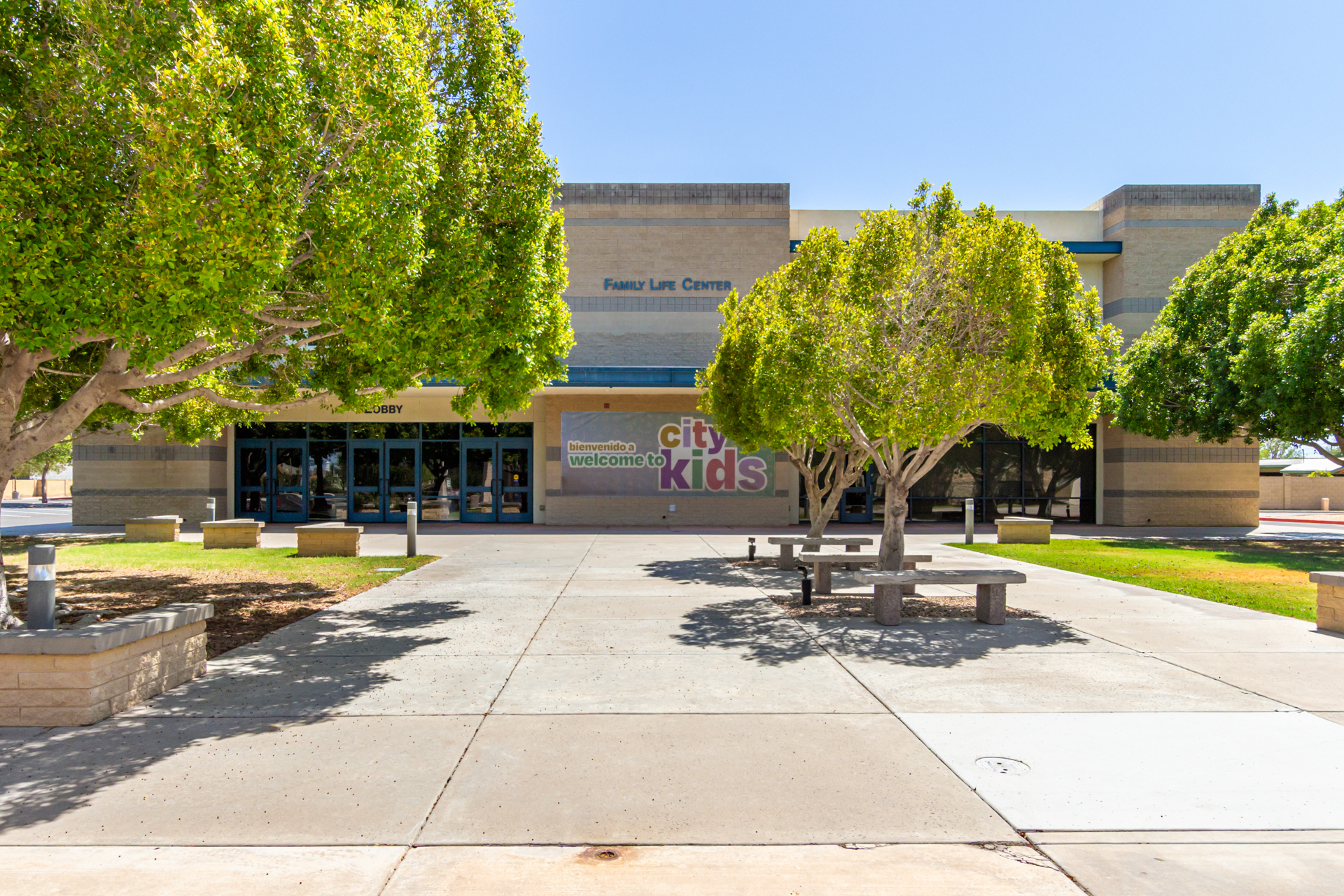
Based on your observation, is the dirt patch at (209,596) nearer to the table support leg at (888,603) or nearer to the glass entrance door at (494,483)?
the table support leg at (888,603)

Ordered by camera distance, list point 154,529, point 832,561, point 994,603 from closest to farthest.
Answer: point 994,603, point 832,561, point 154,529

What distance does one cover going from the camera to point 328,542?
622 inches

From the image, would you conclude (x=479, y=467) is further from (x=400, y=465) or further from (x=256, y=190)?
(x=256, y=190)

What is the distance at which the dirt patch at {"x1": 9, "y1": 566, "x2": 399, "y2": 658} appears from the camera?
842cm

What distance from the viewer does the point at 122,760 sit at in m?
4.62

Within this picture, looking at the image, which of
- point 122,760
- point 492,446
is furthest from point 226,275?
point 492,446

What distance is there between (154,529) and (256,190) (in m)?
16.7

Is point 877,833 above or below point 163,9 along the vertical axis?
below

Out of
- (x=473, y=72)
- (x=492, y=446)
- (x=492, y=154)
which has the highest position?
(x=473, y=72)

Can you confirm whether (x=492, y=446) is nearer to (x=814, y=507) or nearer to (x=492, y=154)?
(x=814, y=507)

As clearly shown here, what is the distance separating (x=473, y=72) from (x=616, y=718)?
7.86m

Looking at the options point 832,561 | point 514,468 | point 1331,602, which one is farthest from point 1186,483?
point 514,468

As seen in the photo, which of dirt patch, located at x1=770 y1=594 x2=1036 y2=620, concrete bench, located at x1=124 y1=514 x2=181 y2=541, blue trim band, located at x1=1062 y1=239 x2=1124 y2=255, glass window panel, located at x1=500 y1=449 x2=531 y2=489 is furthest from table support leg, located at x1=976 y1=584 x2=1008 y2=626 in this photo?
blue trim band, located at x1=1062 y1=239 x2=1124 y2=255

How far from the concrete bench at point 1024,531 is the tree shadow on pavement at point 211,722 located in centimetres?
1645
